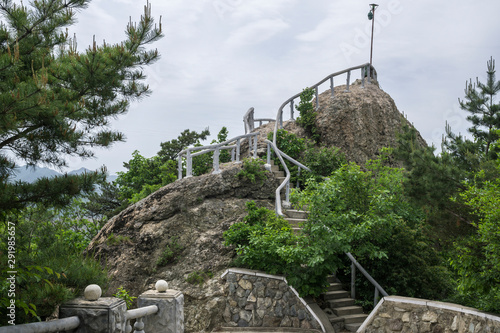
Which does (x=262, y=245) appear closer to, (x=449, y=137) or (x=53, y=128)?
(x=53, y=128)

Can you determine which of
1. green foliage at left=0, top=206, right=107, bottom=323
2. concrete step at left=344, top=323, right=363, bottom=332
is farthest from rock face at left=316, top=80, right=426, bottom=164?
green foliage at left=0, top=206, right=107, bottom=323

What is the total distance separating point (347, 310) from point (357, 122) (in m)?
10.1

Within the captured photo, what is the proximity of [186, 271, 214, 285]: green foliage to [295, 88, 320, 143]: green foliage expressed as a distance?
28.7ft

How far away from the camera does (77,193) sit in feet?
21.4

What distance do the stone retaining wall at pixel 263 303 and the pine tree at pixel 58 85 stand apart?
491 cm

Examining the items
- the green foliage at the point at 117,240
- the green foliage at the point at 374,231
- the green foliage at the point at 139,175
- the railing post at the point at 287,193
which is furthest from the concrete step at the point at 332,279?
the green foliage at the point at 139,175

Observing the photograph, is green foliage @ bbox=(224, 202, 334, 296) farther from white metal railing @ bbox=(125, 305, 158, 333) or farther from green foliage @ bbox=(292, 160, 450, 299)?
white metal railing @ bbox=(125, 305, 158, 333)

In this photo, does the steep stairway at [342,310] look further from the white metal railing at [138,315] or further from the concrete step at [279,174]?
the white metal railing at [138,315]

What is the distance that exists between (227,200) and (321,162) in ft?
11.4

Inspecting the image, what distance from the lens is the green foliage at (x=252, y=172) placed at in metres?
13.8

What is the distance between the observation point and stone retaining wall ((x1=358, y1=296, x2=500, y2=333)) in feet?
24.1

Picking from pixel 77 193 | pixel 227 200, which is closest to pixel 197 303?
pixel 227 200

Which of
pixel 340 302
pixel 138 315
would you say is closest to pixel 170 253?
pixel 340 302

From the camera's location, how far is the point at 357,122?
60.8 ft
